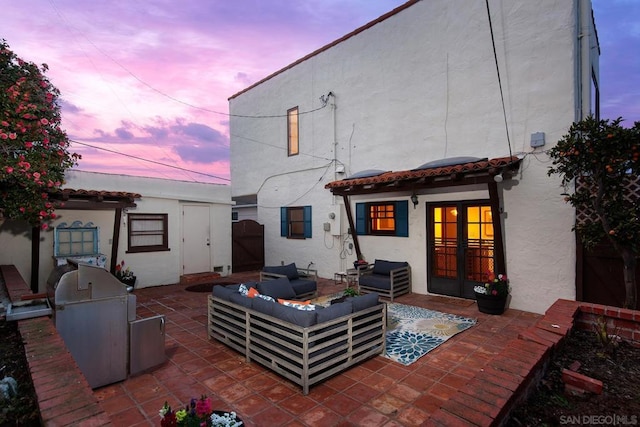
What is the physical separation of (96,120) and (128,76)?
5.69 ft

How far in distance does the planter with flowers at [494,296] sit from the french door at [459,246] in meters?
0.75

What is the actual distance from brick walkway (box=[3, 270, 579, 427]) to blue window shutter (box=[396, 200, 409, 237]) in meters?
3.46

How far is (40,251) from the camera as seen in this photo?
7609mm

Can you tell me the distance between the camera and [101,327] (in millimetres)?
3592

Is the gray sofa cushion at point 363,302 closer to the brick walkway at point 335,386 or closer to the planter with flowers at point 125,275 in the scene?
Result: the brick walkway at point 335,386

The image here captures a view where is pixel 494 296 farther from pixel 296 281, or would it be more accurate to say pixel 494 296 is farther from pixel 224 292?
pixel 224 292

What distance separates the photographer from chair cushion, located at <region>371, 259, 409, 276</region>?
772cm

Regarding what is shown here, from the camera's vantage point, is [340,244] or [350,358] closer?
[350,358]

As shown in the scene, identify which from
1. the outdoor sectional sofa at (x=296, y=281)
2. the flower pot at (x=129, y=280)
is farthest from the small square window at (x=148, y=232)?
the outdoor sectional sofa at (x=296, y=281)

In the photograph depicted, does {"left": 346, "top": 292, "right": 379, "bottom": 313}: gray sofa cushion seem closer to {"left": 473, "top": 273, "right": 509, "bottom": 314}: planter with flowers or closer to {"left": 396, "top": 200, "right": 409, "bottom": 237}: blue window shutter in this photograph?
{"left": 473, "top": 273, "right": 509, "bottom": 314}: planter with flowers

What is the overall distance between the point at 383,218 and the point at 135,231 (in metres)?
7.07

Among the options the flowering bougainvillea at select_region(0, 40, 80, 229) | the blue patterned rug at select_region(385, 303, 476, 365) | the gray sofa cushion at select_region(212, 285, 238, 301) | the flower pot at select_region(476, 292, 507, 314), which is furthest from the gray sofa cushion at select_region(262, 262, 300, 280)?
the flowering bougainvillea at select_region(0, 40, 80, 229)

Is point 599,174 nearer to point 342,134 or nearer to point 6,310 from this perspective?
point 342,134

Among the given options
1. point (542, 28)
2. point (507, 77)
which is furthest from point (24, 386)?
point (542, 28)
